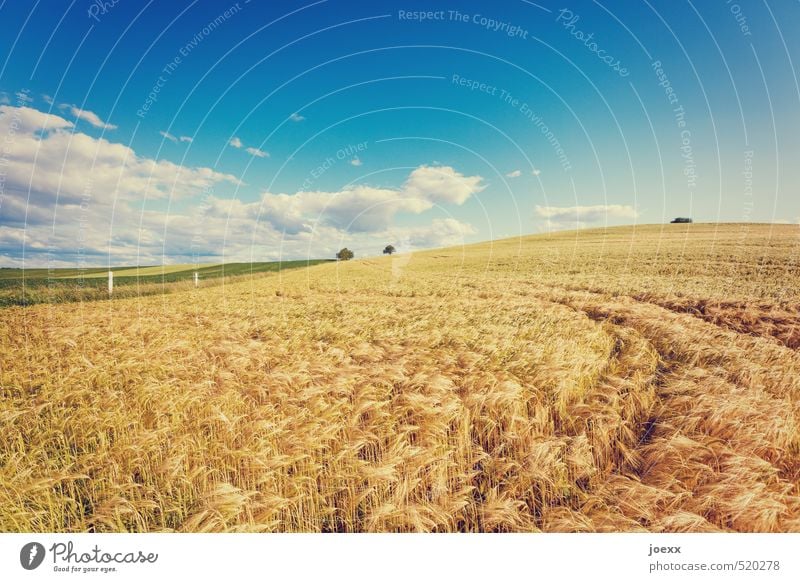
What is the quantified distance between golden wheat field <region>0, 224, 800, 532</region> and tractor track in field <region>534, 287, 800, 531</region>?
21 mm

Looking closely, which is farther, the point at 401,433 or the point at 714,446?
the point at 401,433

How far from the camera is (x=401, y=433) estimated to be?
3.72m

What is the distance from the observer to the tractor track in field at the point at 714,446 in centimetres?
293

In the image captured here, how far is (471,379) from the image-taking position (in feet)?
16.2

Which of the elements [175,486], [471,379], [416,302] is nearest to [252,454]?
[175,486]

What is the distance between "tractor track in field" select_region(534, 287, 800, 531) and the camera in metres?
2.93

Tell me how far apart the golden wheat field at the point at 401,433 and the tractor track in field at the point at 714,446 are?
0.07ft

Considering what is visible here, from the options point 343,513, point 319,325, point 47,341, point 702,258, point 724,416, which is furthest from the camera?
point 702,258

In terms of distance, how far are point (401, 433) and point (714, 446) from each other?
128 inches

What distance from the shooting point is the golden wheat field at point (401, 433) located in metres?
2.96

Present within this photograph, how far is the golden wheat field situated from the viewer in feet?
9.72

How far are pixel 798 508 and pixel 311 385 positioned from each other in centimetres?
523

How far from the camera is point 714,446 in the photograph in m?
3.53
